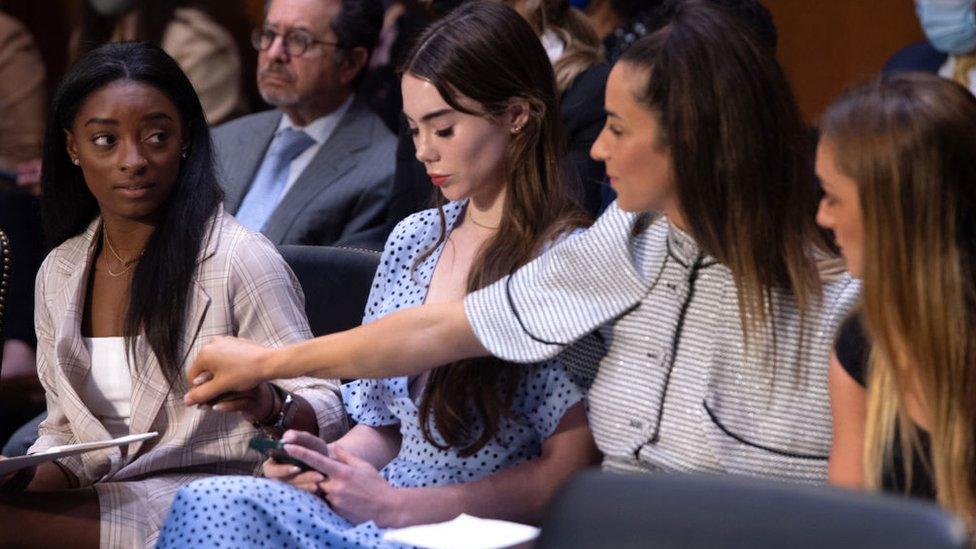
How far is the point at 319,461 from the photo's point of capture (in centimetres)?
204

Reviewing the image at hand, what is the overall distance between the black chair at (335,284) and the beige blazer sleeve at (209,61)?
1.99m

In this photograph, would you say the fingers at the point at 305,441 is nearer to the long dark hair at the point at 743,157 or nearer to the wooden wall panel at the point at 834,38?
the long dark hair at the point at 743,157

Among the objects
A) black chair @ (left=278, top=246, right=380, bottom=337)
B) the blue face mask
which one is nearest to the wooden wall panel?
the blue face mask

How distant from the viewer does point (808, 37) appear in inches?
157

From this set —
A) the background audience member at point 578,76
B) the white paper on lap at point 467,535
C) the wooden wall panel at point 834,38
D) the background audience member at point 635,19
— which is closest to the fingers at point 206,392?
the white paper on lap at point 467,535

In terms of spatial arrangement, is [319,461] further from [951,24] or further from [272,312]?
[951,24]

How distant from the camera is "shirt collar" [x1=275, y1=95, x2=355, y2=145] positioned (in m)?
3.79

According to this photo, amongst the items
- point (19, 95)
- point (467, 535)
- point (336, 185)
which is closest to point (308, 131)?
point (336, 185)

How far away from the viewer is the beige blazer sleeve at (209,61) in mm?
4617

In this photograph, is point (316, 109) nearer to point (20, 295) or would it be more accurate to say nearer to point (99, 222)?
point (20, 295)

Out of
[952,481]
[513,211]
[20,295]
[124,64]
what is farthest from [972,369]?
[20,295]

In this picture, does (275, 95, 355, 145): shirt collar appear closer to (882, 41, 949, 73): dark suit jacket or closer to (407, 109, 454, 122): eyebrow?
(882, 41, 949, 73): dark suit jacket

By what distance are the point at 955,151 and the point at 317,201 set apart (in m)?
2.11

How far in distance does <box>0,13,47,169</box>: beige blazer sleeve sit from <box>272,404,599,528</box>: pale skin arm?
8.87 feet
